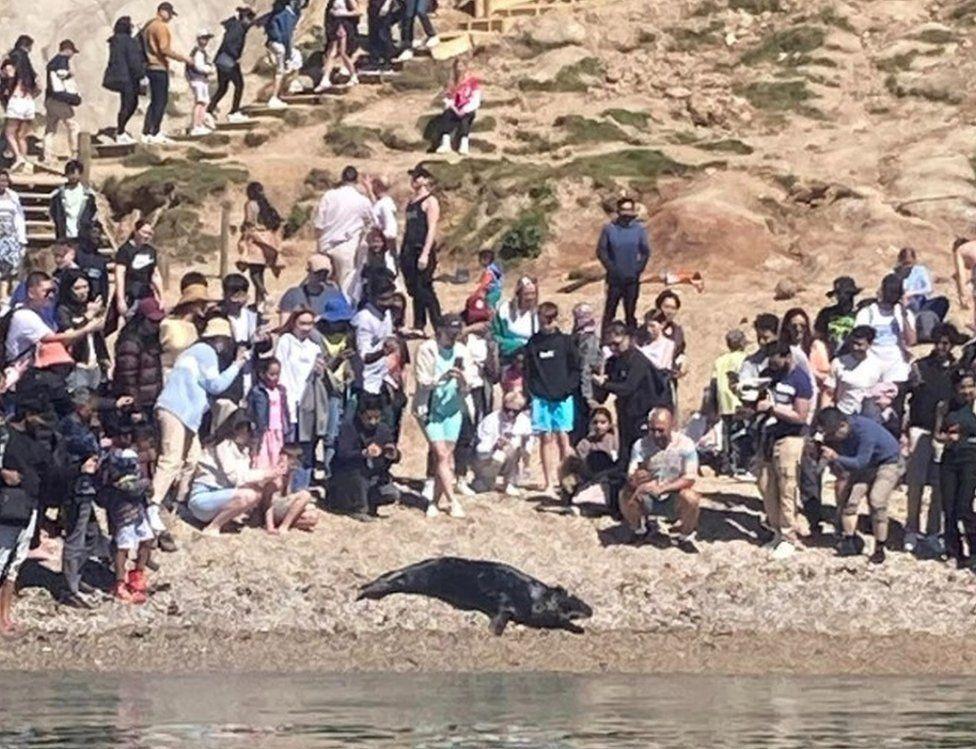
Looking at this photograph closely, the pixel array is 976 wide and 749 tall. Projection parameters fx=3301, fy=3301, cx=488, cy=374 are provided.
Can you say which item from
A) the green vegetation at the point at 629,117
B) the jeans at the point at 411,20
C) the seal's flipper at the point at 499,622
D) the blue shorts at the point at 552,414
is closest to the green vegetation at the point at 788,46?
the green vegetation at the point at 629,117

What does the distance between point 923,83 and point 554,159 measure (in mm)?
4852

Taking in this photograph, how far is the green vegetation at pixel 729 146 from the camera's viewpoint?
38.6 metres

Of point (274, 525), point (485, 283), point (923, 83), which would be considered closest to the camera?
point (274, 525)

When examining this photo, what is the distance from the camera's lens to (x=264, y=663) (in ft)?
82.1

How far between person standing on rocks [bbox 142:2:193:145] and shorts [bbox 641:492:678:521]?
13540mm

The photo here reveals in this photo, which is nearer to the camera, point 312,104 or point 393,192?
point 393,192

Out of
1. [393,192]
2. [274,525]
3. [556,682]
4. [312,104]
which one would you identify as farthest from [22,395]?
[312,104]

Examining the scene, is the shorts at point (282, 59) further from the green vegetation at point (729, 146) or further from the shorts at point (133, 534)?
the shorts at point (133, 534)

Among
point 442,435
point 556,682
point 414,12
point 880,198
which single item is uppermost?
point 414,12

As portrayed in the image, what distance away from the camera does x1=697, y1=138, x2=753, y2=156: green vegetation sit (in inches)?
1518

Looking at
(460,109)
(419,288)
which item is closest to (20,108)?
(460,109)

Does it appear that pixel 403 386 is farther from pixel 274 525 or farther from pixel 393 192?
pixel 393 192

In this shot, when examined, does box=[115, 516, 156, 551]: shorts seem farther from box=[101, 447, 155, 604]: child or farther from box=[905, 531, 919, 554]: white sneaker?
box=[905, 531, 919, 554]: white sneaker

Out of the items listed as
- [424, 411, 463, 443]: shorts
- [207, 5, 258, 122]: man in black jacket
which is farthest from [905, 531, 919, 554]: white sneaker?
[207, 5, 258, 122]: man in black jacket
